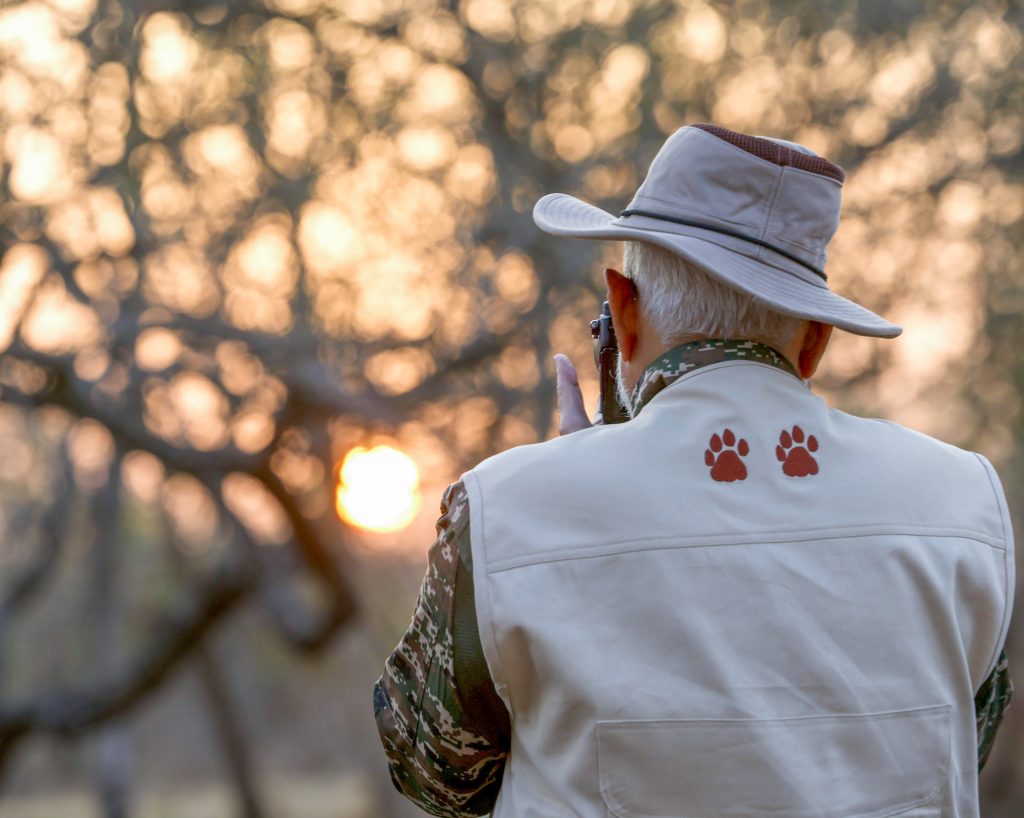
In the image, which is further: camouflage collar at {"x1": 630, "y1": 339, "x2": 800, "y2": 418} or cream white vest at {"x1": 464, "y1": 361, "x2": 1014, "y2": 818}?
camouflage collar at {"x1": 630, "y1": 339, "x2": 800, "y2": 418}

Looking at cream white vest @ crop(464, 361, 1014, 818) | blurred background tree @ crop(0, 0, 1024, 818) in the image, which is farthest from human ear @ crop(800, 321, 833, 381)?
blurred background tree @ crop(0, 0, 1024, 818)

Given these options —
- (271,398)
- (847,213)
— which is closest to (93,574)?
(271,398)

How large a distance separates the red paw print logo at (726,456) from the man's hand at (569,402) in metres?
0.27

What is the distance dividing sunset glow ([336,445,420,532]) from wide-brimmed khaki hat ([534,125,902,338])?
18.8ft

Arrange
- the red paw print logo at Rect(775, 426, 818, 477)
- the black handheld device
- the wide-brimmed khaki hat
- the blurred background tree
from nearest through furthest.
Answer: the red paw print logo at Rect(775, 426, 818, 477), the wide-brimmed khaki hat, the black handheld device, the blurred background tree

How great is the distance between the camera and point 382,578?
974cm

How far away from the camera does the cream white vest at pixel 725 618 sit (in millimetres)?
1291

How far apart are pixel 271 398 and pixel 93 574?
3301 millimetres

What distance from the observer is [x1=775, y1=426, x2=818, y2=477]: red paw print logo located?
139cm

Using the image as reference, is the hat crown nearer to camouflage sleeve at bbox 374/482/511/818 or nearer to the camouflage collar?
the camouflage collar

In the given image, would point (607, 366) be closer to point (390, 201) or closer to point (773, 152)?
point (773, 152)

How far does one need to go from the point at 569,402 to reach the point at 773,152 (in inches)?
16.1

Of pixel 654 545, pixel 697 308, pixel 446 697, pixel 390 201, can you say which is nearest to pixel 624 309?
pixel 697 308

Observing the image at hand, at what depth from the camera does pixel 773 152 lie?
1529 millimetres
